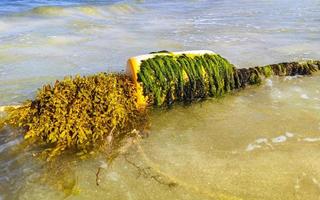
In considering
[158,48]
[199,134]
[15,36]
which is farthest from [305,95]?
[15,36]

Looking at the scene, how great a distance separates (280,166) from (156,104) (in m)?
1.45

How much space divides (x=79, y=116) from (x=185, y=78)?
48.9 inches

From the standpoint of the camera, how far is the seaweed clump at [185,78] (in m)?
3.88

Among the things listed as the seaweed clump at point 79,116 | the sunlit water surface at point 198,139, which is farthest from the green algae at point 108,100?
the sunlit water surface at point 198,139

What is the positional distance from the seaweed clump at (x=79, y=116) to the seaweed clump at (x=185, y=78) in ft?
1.01

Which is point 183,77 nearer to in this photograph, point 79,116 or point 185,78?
point 185,78

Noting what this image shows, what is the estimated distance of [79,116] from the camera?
336cm

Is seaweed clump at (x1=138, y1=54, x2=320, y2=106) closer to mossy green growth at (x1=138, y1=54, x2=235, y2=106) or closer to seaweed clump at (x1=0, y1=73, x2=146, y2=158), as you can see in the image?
mossy green growth at (x1=138, y1=54, x2=235, y2=106)

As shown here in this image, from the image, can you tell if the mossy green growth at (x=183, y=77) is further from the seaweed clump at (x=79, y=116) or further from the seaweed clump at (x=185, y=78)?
the seaweed clump at (x=79, y=116)

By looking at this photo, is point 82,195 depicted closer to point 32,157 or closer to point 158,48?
point 32,157

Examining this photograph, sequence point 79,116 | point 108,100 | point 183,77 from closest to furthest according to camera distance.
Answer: point 79,116 → point 108,100 → point 183,77

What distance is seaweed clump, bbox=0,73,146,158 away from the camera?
3264mm

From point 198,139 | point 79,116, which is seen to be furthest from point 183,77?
point 79,116

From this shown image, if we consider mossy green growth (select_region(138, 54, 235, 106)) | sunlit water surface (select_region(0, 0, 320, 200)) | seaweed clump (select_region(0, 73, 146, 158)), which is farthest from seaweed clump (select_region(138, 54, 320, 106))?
seaweed clump (select_region(0, 73, 146, 158))
